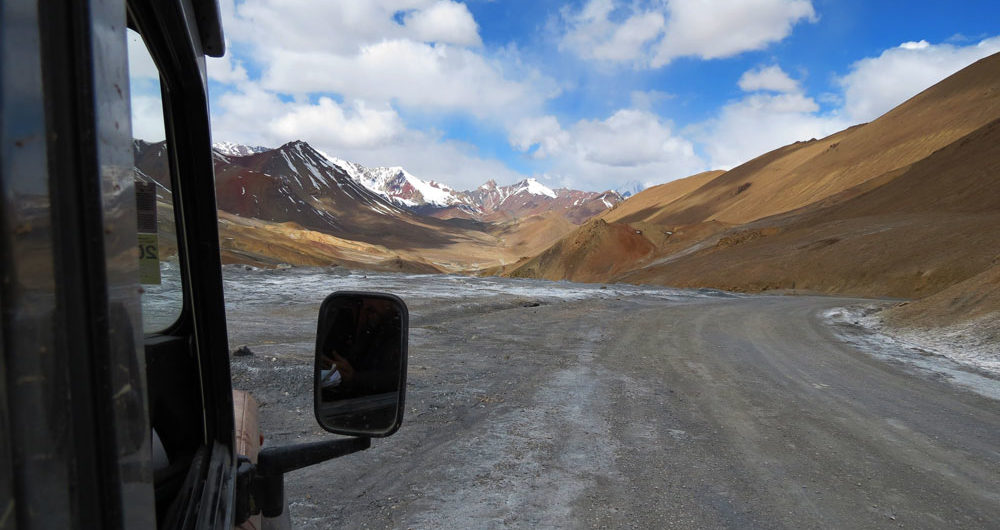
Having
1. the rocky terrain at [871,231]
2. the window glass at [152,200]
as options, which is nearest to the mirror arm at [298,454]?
the window glass at [152,200]

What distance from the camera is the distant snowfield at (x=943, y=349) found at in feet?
26.6

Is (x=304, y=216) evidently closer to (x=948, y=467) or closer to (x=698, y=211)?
(x=698, y=211)

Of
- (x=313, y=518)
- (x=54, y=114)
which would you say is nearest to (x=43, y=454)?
(x=54, y=114)

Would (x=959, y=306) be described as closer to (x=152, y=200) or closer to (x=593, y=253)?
(x=152, y=200)

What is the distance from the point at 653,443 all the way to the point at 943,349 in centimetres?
865

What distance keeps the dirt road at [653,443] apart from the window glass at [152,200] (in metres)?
2.28

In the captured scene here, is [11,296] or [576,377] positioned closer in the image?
[11,296]

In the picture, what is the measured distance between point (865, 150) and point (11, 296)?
7234cm

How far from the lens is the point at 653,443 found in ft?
15.8

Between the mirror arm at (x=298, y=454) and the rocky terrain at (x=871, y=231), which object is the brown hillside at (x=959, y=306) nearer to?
the rocky terrain at (x=871, y=231)

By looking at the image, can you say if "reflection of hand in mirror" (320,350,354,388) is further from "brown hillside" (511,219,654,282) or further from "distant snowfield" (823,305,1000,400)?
"brown hillside" (511,219,654,282)

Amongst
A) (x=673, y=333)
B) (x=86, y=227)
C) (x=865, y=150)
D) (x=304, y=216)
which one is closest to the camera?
(x=86, y=227)

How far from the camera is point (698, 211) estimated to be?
77.6 meters

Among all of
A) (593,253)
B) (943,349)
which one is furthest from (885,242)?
(943,349)
